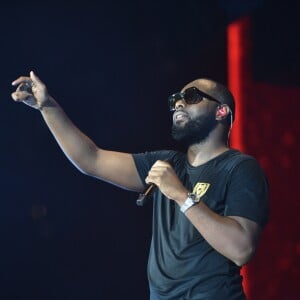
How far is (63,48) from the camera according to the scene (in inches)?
111

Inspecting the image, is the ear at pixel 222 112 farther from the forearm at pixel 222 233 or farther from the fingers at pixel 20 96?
the fingers at pixel 20 96

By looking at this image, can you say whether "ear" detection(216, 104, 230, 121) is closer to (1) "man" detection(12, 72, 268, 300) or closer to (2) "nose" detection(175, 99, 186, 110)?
(1) "man" detection(12, 72, 268, 300)

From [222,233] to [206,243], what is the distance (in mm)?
170

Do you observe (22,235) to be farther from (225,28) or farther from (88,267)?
(225,28)

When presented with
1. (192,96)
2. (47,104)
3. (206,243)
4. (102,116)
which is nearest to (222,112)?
(192,96)

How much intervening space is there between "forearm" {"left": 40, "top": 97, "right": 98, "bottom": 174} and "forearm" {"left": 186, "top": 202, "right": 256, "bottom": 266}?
610 millimetres

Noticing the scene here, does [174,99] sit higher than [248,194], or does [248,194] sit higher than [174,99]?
[174,99]

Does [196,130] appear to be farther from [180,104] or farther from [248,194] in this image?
[248,194]

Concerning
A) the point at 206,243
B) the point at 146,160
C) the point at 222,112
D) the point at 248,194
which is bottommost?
the point at 206,243

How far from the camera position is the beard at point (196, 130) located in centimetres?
195

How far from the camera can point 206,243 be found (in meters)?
1.74

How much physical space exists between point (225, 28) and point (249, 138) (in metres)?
0.68

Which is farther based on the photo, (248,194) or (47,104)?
(47,104)

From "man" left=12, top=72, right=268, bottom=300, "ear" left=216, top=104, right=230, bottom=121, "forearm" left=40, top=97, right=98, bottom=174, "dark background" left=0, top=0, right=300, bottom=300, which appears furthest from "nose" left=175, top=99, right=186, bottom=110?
"dark background" left=0, top=0, right=300, bottom=300
